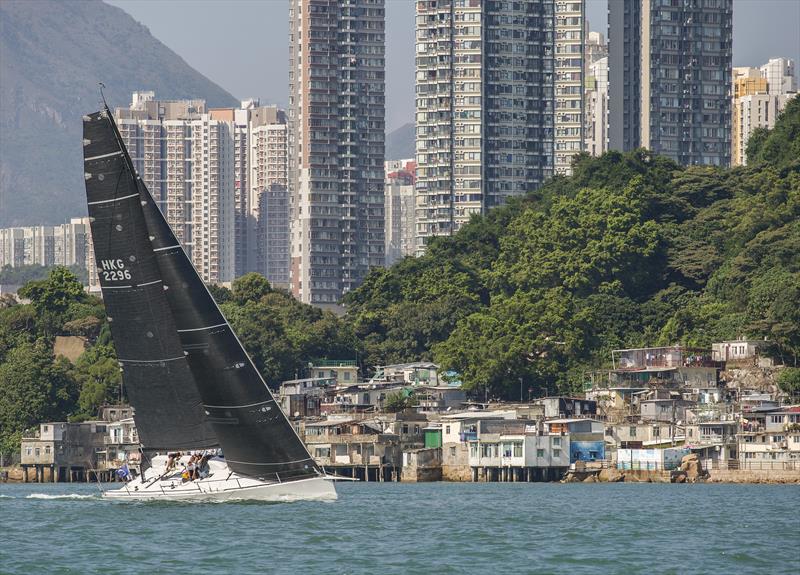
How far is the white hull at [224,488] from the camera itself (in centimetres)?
5081

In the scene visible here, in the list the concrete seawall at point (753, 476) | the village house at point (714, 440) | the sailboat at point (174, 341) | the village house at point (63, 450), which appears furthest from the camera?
the village house at point (63, 450)

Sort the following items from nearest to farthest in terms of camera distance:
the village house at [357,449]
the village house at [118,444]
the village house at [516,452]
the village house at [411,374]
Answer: the village house at [516,452] → the village house at [357,449] → the village house at [118,444] → the village house at [411,374]

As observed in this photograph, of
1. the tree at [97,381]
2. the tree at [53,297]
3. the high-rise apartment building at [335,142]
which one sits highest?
the high-rise apartment building at [335,142]

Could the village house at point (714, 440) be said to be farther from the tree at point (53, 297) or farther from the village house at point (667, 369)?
the tree at point (53, 297)

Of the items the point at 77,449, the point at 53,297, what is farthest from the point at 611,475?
the point at 53,297

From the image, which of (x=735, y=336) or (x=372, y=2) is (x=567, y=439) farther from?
(x=372, y=2)

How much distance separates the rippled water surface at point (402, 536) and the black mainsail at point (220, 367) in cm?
179

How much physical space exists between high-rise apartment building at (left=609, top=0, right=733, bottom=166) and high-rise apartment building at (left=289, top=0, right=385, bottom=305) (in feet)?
74.3

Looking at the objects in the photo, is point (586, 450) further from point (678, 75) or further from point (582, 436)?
point (678, 75)

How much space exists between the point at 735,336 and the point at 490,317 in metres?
13.5

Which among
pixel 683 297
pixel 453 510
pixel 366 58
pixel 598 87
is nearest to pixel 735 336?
pixel 683 297

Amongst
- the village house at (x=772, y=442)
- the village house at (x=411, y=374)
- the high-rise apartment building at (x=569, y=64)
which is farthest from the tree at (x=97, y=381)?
the high-rise apartment building at (x=569, y=64)

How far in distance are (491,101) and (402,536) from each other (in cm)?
10925

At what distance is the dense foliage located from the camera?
332ft
